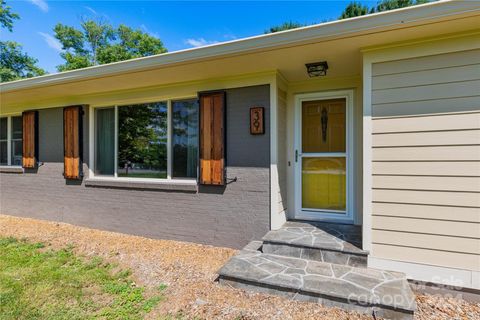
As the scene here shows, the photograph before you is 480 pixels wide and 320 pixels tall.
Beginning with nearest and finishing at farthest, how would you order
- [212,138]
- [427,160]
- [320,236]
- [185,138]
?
[427,160]
[320,236]
[212,138]
[185,138]

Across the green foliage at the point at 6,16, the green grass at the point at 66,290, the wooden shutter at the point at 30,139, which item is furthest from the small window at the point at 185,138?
the green foliage at the point at 6,16

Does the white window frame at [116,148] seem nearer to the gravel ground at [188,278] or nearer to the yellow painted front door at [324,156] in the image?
the gravel ground at [188,278]

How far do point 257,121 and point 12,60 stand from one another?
18.4 meters

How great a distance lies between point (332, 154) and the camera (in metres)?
3.79

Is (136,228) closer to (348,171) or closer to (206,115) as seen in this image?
(206,115)

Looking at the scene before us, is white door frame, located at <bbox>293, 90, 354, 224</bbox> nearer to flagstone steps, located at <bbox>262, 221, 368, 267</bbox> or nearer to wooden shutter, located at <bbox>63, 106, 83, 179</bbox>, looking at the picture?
flagstone steps, located at <bbox>262, 221, 368, 267</bbox>

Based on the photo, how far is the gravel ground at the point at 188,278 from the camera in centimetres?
216

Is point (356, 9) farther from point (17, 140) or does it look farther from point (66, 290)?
point (66, 290)

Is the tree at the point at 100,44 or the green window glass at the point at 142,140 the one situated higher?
the tree at the point at 100,44

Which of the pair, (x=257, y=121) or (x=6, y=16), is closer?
(x=257, y=121)

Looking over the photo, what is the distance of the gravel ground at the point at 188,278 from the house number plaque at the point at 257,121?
5.73ft

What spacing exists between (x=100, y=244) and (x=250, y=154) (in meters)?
2.76

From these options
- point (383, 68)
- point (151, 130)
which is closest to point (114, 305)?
point (151, 130)

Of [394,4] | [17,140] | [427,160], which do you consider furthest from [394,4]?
[17,140]
